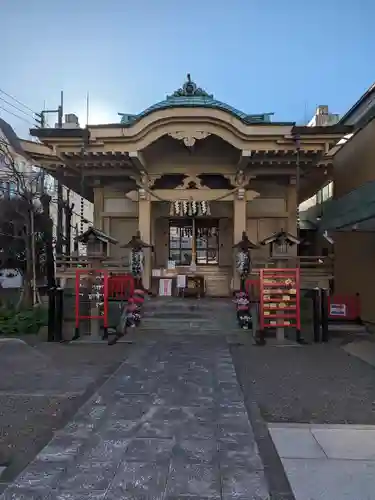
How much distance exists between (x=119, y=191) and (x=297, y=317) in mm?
8214

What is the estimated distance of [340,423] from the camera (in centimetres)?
486

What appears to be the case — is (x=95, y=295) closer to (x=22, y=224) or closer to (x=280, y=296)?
(x=280, y=296)

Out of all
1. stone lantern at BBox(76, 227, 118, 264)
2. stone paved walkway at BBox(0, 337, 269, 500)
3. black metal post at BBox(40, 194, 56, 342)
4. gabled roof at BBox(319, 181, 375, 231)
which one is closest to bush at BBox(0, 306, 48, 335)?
black metal post at BBox(40, 194, 56, 342)

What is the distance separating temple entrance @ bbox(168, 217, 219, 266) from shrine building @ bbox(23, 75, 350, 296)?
36 millimetres

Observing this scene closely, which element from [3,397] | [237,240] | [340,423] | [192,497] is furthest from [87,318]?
[192,497]

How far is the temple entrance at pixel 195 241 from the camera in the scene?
15.8m

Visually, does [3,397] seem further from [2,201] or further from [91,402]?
[2,201]

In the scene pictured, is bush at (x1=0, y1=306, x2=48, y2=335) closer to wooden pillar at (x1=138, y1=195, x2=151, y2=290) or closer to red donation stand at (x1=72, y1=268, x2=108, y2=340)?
red donation stand at (x1=72, y1=268, x2=108, y2=340)

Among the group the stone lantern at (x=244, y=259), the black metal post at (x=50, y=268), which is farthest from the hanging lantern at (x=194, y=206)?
the black metal post at (x=50, y=268)

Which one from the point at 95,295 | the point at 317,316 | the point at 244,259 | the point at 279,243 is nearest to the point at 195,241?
the point at 244,259

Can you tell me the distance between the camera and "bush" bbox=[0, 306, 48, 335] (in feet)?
36.3

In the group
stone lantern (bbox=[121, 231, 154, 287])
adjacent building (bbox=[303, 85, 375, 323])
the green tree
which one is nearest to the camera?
adjacent building (bbox=[303, 85, 375, 323])

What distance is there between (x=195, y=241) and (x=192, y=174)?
238 cm

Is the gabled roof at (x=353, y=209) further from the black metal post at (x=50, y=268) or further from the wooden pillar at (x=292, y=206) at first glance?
the black metal post at (x=50, y=268)
